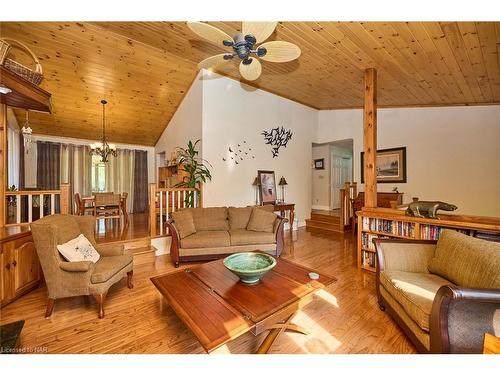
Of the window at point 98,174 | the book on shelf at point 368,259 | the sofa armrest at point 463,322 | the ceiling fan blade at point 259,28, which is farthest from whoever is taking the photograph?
the window at point 98,174

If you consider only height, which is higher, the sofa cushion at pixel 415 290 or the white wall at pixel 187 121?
the white wall at pixel 187 121

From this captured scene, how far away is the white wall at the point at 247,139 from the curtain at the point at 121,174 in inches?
147

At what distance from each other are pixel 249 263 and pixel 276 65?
3352 mm

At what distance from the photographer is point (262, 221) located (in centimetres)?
368

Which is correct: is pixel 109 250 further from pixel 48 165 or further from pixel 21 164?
pixel 48 165

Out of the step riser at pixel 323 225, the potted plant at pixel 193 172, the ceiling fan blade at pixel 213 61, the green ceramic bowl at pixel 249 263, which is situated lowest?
the step riser at pixel 323 225

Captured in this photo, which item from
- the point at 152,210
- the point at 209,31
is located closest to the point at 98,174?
the point at 152,210

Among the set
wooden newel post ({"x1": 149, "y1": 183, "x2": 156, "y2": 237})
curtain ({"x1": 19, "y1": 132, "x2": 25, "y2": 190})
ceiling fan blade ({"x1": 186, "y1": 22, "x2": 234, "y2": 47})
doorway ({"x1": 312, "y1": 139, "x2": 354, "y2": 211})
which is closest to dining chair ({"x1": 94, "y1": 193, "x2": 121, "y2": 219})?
wooden newel post ({"x1": 149, "y1": 183, "x2": 156, "y2": 237})

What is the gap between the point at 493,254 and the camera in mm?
1516

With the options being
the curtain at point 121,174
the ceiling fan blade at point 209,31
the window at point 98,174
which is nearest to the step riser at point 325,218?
the ceiling fan blade at point 209,31

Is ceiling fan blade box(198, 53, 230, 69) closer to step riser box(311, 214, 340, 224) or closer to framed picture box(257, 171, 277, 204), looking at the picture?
framed picture box(257, 171, 277, 204)

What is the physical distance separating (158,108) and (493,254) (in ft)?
19.4

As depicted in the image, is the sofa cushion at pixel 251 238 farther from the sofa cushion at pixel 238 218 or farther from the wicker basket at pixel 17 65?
the wicker basket at pixel 17 65

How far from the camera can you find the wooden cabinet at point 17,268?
2.22 metres
